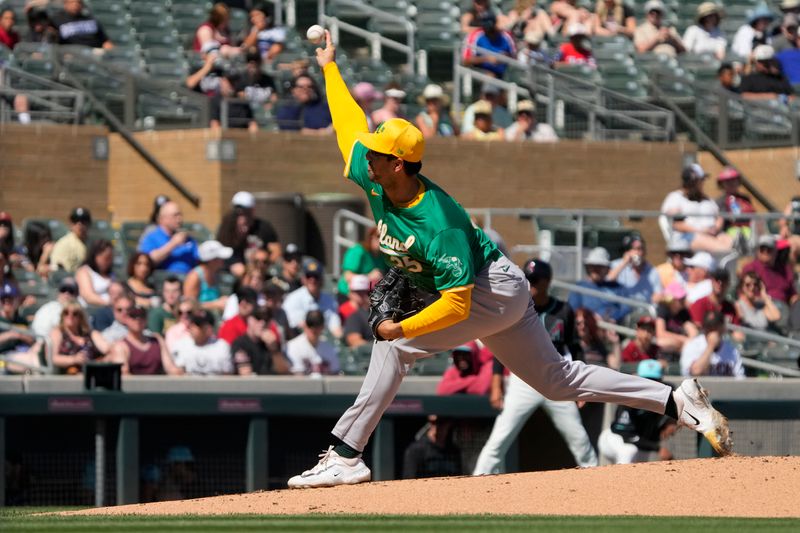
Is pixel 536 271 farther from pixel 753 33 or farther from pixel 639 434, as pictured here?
pixel 753 33

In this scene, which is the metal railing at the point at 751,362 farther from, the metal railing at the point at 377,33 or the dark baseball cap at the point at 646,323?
the metal railing at the point at 377,33

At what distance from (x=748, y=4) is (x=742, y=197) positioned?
Answer: 5.44 meters

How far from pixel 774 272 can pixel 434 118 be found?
3.76m

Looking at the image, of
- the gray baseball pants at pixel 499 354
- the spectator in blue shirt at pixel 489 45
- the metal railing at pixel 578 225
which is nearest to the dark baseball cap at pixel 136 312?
A: the metal railing at pixel 578 225

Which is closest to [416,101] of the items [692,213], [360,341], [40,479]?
[692,213]

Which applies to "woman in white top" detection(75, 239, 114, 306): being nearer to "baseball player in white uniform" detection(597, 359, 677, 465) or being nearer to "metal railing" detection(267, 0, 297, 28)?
"baseball player in white uniform" detection(597, 359, 677, 465)

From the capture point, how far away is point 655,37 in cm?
2011

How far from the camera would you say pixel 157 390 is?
11.8 meters

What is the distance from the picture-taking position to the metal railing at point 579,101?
18031mm

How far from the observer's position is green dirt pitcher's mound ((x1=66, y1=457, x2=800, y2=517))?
310 inches

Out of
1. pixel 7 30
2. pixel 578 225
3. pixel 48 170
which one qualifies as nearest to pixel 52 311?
pixel 48 170

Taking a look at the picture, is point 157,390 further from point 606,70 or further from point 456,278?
point 606,70

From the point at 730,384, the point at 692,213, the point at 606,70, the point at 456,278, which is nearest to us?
the point at 456,278

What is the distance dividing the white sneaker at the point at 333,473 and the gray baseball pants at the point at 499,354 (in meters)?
0.12
